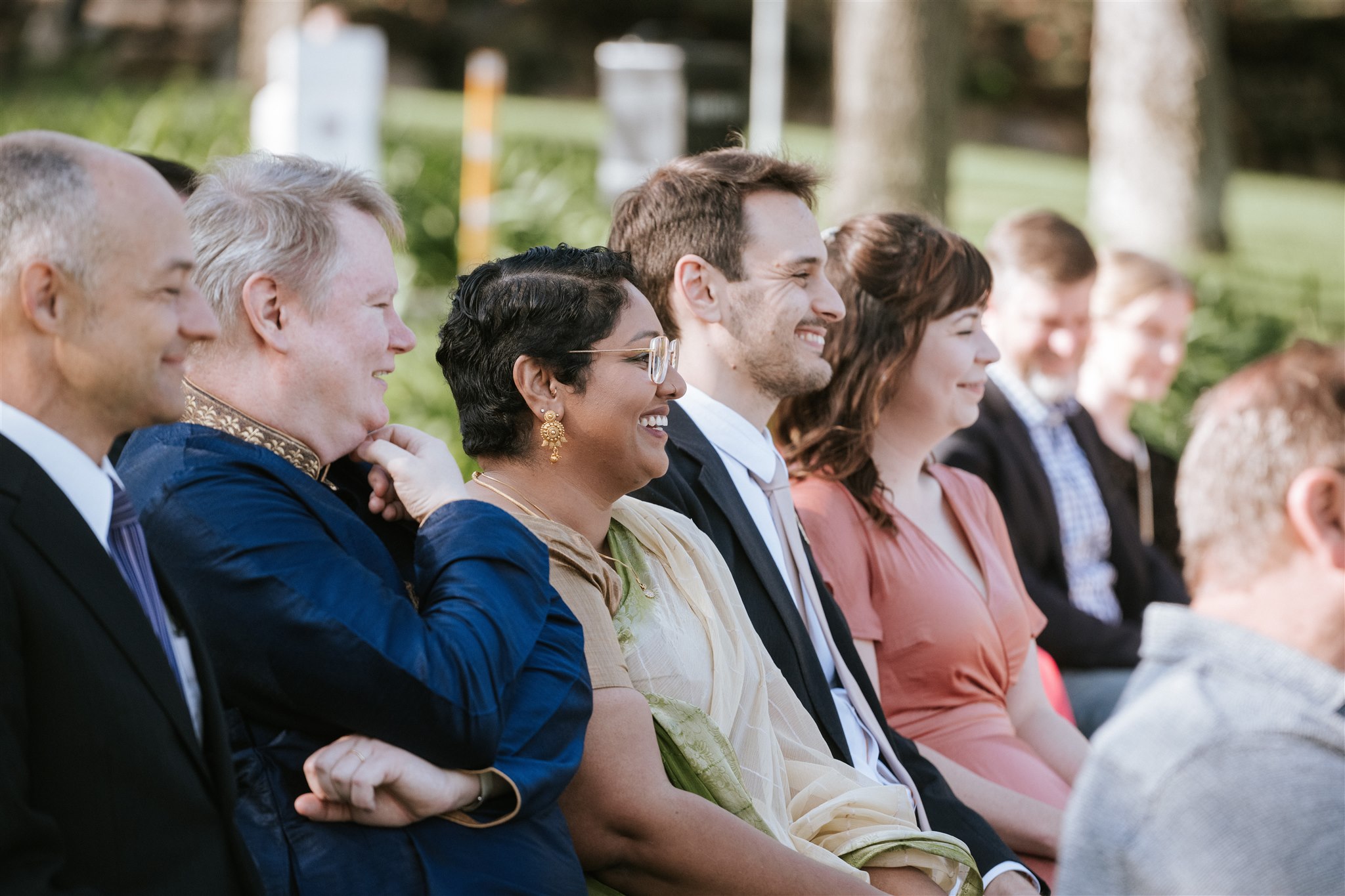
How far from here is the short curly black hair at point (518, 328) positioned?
266 centimetres

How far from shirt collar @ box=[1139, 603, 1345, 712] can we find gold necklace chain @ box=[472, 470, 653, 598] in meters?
1.13

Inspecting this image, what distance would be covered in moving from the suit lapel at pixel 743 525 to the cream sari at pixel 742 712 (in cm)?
21

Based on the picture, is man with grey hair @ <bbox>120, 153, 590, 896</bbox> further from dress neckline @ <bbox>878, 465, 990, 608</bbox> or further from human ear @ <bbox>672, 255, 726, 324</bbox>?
dress neckline @ <bbox>878, 465, 990, 608</bbox>

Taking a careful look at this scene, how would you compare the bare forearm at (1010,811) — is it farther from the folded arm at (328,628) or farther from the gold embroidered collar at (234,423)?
the gold embroidered collar at (234,423)

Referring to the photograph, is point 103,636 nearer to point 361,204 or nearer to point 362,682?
point 362,682

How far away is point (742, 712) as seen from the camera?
2703mm

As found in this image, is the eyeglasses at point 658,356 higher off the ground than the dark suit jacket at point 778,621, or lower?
higher

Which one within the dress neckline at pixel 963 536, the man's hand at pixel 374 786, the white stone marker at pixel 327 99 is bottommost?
the dress neckline at pixel 963 536

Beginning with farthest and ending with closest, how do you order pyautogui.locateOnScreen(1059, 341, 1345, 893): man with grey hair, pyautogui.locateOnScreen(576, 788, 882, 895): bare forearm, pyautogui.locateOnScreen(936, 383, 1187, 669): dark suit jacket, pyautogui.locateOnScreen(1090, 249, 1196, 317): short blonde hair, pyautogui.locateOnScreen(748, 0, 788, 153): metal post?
pyautogui.locateOnScreen(748, 0, 788, 153): metal post < pyautogui.locateOnScreen(1090, 249, 1196, 317): short blonde hair < pyautogui.locateOnScreen(936, 383, 1187, 669): dark suit jacket < pyautogui.locateOnScreen(576, 788, 882, 895): bare forearm < pyautogui.locateOnScreen(1059, 341, 1345, 893): man with grey hair

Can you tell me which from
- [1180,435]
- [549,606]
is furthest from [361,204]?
[1180,435]

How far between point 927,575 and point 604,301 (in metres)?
1.32

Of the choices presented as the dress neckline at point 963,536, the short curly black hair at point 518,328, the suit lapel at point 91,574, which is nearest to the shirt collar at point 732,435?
the dress neckline at point 963,536

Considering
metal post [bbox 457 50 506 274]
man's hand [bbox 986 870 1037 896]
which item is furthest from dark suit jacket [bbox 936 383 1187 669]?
metal post [bbox 457 50 506 274]

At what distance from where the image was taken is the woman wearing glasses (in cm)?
239
